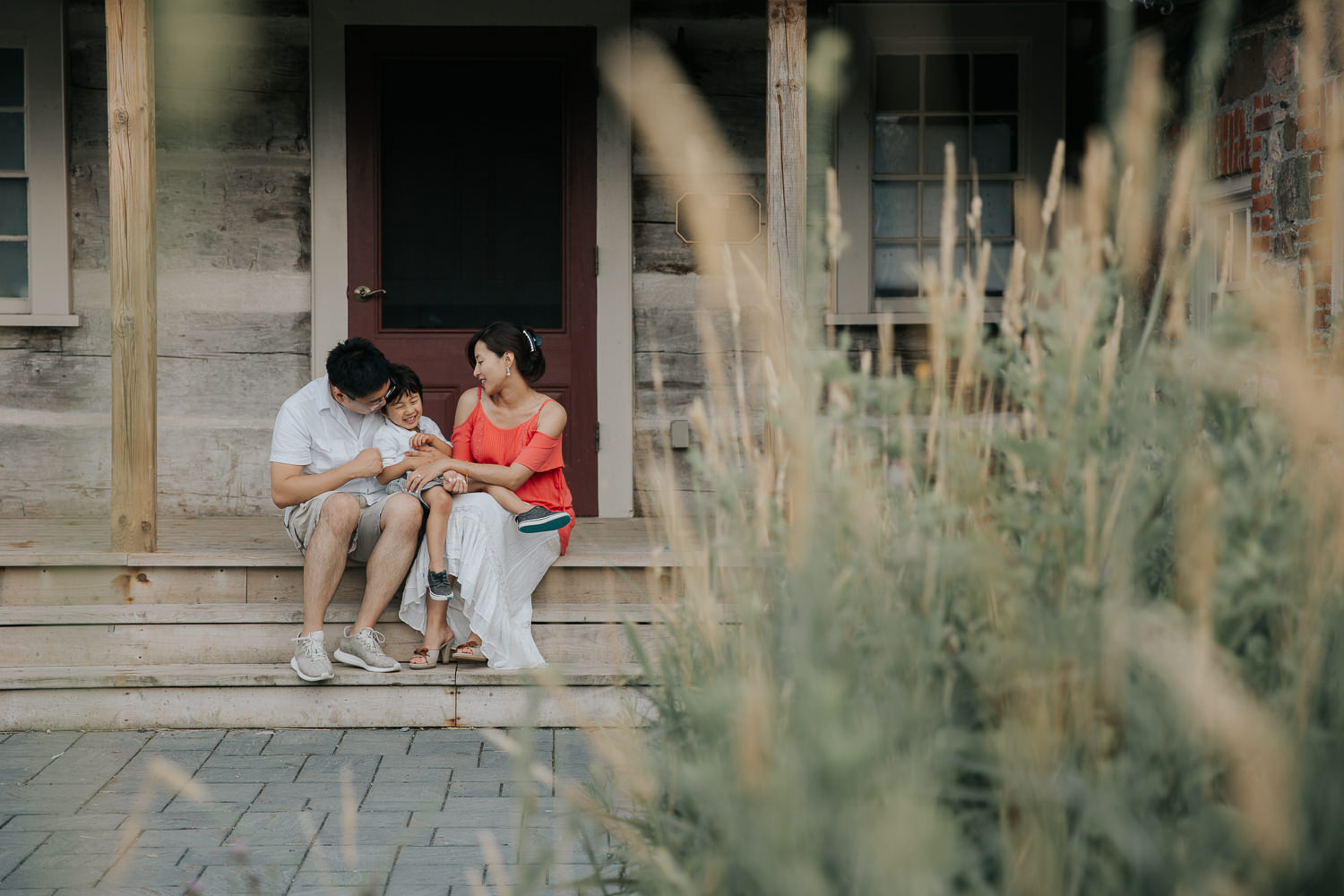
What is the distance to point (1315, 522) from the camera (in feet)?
4.45

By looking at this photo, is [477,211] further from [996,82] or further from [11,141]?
[996,82]

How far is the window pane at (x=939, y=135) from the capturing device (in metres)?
6.09

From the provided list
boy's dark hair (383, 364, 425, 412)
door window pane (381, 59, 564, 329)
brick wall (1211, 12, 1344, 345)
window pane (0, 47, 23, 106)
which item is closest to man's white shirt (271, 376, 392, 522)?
boy's dark hair (383, 364, 425, 412)

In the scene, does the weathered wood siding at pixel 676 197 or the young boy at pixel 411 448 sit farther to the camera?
the weathered wood siding at pixel 676 197

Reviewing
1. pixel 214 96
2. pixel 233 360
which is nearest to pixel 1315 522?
pixel 214 96

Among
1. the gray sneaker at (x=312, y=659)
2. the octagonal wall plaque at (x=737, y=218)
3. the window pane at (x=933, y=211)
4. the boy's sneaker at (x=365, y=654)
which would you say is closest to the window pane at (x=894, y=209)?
the window pane at (x=933, y=211)

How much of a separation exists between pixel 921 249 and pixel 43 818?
436cm

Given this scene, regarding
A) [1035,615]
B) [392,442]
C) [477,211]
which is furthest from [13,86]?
[1035,615]

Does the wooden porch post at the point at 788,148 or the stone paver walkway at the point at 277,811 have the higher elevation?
the wooden porch post at the point at 788,148

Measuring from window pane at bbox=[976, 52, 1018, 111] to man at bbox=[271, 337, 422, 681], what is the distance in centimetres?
332

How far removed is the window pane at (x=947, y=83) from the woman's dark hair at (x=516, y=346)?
266cm

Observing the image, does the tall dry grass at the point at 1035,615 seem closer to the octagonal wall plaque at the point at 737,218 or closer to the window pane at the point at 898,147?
the octagonal wall plaque at the point at 737,218

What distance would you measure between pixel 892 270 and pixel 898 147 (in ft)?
1.93

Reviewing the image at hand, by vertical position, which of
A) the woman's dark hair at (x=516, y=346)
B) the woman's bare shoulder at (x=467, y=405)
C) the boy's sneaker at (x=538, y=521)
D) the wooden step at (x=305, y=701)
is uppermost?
the woman's dark hair at (x=516, y=346)
